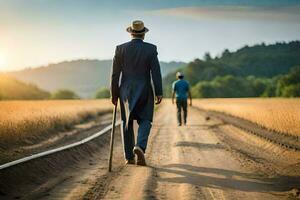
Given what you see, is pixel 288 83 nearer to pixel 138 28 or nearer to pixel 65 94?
pixel 65 94

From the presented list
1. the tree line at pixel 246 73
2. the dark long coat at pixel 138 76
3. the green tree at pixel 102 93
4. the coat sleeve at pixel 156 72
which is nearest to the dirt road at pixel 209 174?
the dark long coat at pixel 138 76

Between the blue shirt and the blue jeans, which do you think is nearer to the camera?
the blue jeans

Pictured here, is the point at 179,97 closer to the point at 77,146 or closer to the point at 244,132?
the point at 244,132

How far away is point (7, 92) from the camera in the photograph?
347 ft

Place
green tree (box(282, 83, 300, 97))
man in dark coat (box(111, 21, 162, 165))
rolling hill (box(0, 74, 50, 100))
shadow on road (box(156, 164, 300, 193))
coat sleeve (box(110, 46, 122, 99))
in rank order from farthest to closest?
1. green tree (box(282, 83, 300, 97))
2. rolling hill (box(0, 74, 50, 100))
3. coat sleeve (box(110, 46, 122, 99))
4. man in dark coat (box(111, 21, 162, 165))
5. shadow on road (box(156, 164, 300, 193))

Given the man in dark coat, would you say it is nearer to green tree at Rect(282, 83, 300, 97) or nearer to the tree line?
green tree at Rect(282, 83, 300, 97)

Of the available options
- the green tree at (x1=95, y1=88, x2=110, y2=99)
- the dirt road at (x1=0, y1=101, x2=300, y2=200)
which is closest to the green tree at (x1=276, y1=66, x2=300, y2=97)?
the green tree at (x1=95, y1=88, x2=110, y2=99)

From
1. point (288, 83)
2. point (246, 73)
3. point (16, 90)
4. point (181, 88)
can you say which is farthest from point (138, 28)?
point (246, 73)

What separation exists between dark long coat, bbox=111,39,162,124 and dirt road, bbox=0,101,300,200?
1.06 m

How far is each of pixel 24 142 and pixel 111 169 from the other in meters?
5.77

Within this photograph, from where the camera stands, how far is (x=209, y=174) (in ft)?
28.4

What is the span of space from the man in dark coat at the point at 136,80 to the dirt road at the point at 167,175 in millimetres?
694

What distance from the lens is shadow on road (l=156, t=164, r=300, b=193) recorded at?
24.5 feet

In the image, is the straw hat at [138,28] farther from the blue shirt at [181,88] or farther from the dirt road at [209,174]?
the blue shirt at [181,88]
